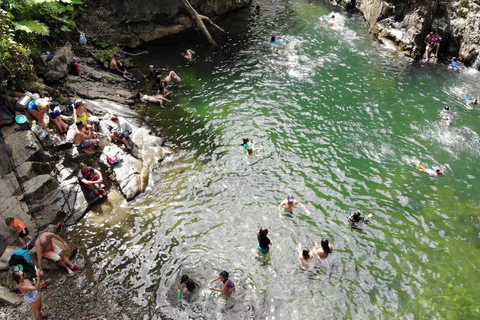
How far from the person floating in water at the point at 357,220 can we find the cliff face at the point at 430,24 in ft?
59.2

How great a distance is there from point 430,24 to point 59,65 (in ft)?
91.4

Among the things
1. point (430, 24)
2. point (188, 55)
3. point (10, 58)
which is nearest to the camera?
point (10, 58)

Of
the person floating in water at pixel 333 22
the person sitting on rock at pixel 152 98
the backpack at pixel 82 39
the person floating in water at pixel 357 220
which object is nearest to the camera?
the person floating in water at pixel 357 220

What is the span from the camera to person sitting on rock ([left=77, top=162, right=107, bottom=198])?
46.3ft

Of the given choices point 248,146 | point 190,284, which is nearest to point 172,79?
point 248,146

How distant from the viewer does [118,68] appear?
2303 centimetres

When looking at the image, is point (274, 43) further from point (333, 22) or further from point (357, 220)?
point (357, 220)

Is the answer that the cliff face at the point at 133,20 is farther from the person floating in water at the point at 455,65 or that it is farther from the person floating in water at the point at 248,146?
the person floating in water at the point at 455,65

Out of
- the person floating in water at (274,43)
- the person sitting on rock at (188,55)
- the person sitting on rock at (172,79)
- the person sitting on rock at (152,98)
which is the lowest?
the person sitting on rock at (152,98)

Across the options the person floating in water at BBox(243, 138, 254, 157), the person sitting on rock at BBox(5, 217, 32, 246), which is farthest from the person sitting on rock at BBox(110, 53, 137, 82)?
the person sitting on rock at BBox(5, 217, 32, 246)

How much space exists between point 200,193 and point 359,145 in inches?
364

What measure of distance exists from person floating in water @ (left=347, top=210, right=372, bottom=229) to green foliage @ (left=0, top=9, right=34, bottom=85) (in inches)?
676

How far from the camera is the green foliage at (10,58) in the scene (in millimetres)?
14812

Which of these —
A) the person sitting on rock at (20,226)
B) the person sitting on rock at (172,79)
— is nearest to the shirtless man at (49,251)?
the person sitting on rock at (20,226)
